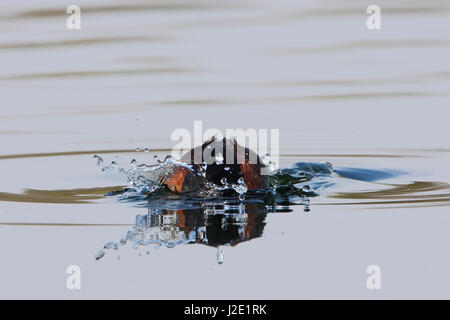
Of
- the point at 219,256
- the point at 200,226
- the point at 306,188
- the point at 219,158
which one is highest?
the point at 219,158

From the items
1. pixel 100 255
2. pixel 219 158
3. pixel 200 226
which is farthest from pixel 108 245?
pixel 219 158

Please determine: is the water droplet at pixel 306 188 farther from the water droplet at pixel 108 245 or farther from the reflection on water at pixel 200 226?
the water droplet at pixel 108 245

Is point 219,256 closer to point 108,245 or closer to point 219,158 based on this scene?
point 108,245

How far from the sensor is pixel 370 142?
8.74m

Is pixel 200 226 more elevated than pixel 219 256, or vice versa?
pixel 200 226

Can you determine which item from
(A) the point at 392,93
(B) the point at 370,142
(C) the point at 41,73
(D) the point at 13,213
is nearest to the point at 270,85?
(A) the point at 392,93

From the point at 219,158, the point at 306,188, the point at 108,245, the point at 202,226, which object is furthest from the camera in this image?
the point at 306,188

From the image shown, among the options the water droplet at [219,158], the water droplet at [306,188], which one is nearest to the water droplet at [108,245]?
the water droplet at [219,158]

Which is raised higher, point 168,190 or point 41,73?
point 41,73

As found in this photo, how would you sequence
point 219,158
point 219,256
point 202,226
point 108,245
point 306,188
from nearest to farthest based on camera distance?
point 219,256 → point 108,245 → point 202,226 → point 219,158 → point 306,188

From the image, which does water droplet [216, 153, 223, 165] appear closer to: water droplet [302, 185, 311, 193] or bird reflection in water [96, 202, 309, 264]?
bird reflection in water [96, 202, 309, 264]

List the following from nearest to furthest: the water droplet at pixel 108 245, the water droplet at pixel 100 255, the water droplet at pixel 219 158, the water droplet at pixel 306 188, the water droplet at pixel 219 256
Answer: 1. the water droplet at pixel 219 256
2. the water droplet at pixel 100 255
3. the water droplet at pixel 108 245
4. the water droplet at pixel 219 158
5. the water droplet at pixel 306 188

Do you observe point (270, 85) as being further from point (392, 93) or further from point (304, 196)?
point (304, 196)

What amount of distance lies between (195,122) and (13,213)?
3.17 m
